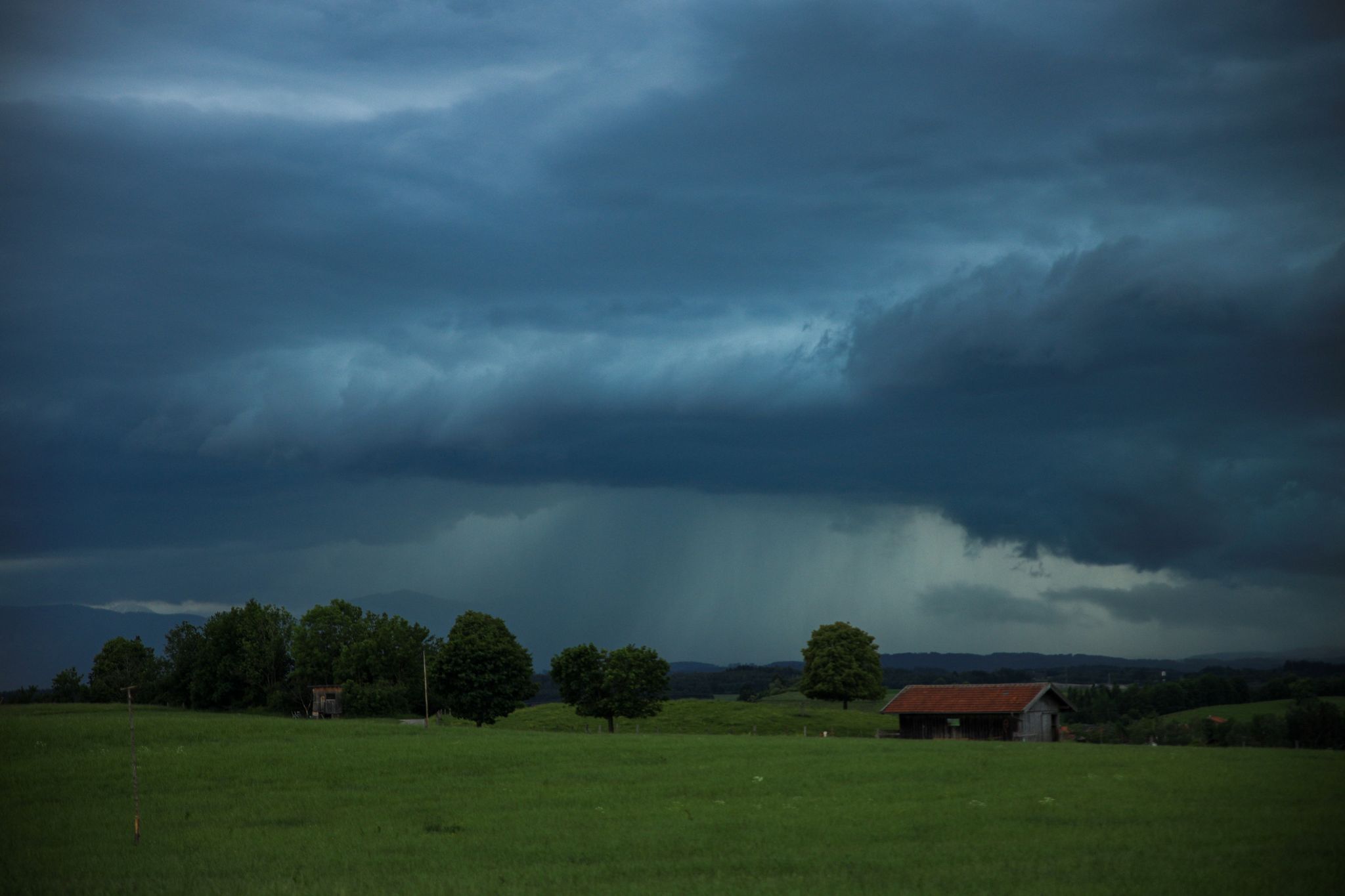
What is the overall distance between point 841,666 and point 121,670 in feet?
334

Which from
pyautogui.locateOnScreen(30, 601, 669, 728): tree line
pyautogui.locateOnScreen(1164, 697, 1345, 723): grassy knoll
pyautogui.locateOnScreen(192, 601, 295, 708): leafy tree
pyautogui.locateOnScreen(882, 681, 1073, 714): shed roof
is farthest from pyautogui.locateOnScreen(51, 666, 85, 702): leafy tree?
pyautogui.locateOnScreen(1164, 697, 1345, 723): grassy knoll

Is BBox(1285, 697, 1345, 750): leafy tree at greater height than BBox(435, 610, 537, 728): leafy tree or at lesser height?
lesser

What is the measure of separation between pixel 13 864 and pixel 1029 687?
62.3m

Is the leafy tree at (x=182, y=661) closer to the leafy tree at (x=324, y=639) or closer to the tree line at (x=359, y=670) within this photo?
the tree line at (x=359, y=670)

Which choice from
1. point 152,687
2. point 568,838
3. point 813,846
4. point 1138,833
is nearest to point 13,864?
point 568,838

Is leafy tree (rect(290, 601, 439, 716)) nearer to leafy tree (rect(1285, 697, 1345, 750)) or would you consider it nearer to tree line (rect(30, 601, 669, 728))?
tree line (rect(30, 601, 669, 728))

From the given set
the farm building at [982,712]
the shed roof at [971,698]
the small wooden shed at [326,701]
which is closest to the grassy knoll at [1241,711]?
the farm building at [982,712]

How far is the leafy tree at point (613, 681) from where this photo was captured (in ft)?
294

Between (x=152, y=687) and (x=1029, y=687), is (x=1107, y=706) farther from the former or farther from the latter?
(x=152, y=687)

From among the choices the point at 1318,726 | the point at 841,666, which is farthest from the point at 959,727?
the point at 1318,726

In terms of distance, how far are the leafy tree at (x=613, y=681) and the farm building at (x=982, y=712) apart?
22813mm

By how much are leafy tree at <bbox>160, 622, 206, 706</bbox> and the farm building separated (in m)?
88.2

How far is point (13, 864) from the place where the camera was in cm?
2852

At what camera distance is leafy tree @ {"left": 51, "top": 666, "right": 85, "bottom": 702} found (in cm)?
14411
